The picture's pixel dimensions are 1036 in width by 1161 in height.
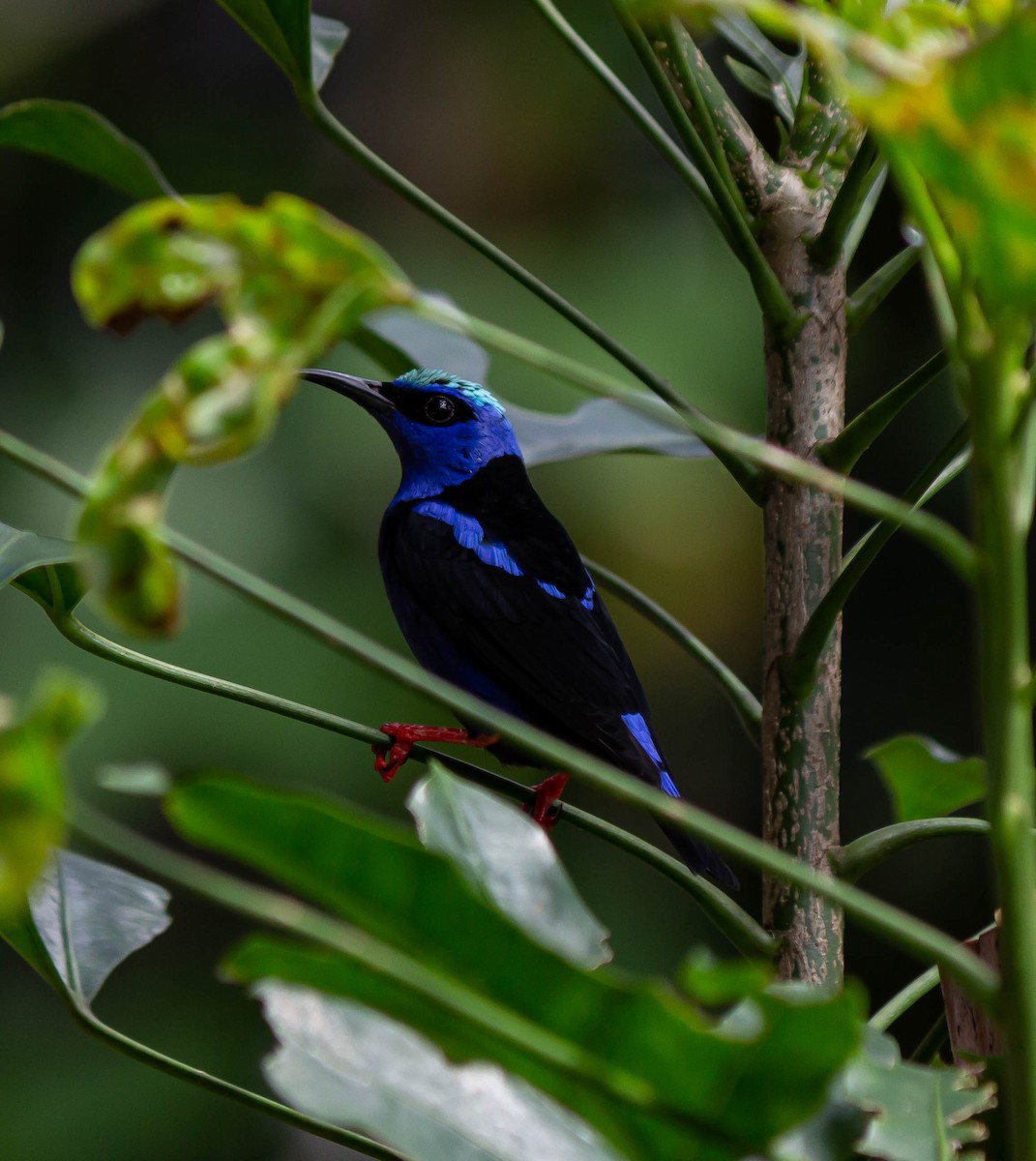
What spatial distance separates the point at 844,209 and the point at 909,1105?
1.98 feet

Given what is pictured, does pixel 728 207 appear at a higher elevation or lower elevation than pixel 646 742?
higher

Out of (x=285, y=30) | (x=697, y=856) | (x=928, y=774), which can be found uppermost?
(x=285, y=30)

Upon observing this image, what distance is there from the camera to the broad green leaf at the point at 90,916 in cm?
86

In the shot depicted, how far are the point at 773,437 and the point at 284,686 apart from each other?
9.82 ft

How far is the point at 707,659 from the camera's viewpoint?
1.08 meters

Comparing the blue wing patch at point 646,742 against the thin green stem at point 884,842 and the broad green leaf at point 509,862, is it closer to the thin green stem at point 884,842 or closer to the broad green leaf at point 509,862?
the thin green stem at point 884,842

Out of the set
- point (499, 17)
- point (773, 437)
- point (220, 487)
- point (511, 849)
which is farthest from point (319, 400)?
point (511, 849)

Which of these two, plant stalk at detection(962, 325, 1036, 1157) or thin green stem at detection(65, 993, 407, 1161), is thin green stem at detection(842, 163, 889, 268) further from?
thin green stem at detection(65, 993, 407, 1161)

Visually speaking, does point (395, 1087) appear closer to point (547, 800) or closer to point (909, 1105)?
point (909, 1105)

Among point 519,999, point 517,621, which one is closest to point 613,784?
point 519,999

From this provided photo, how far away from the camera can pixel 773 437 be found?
3.28 feet

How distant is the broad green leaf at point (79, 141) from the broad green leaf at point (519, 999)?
1.69 feet

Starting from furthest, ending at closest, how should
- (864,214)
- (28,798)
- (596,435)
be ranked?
(596,435)
(864,214)
(28,798)

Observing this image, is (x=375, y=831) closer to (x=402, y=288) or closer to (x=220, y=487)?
(x=402, y=288)
